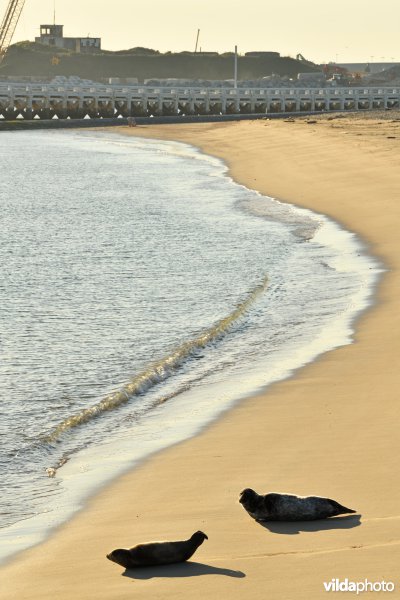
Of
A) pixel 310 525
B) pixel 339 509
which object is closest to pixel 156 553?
pixel 310 525

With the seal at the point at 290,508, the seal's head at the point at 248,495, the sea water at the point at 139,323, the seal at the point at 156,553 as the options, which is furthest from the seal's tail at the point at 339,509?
the sea water at the point at 139,323

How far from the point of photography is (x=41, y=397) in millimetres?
9531

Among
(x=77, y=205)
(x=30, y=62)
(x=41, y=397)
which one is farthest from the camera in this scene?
(x=30, y=62)

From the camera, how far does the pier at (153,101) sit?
74.6m

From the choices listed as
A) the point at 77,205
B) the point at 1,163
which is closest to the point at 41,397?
the point at 77,205

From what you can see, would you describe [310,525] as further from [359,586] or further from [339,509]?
[359,586]

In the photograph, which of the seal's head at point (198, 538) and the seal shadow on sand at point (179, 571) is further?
the seal's head at point (198, 538)

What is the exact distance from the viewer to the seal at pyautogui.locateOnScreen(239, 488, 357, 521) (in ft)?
19.5

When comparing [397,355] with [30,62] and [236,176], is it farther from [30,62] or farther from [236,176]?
[30,62]

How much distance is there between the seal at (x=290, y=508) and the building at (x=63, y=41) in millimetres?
179340

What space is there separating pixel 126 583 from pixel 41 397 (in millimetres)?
4358

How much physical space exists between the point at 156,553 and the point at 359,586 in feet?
3.23

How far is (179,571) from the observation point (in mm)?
5383

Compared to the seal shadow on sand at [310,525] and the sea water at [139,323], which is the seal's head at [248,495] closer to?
the seal shadow on sand at [310,525]
